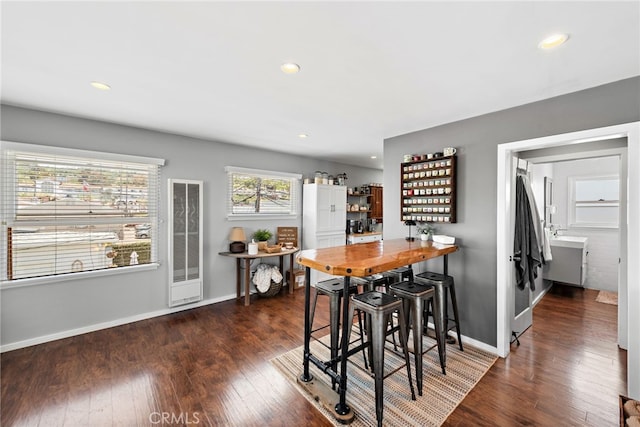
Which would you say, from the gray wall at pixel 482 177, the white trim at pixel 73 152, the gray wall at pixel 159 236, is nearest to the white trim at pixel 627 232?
the gray wall at pixel 482 177

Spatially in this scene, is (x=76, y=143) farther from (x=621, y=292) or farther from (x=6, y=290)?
(x=621, y=292)

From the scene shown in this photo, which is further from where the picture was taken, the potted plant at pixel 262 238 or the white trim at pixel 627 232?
the potted plant at pixel 262 238

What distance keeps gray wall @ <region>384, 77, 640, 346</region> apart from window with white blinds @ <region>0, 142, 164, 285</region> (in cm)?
363

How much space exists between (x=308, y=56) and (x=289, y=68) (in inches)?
8.0

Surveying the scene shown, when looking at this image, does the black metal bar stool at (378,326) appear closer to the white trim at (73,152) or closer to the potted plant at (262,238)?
the potted plant at (262,238)

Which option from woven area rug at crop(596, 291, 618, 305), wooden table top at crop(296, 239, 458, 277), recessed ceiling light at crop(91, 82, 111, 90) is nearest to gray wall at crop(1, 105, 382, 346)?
recessed ceiling light at crop(91, 82, 111, 90)

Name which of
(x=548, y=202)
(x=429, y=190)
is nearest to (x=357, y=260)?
A: (x=429, y=190)

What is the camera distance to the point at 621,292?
8.95 ft

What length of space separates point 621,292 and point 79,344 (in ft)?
18.4

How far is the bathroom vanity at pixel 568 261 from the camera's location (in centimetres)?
423

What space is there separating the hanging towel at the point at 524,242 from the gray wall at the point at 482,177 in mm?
374

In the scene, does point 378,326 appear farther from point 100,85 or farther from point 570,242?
point 570,242

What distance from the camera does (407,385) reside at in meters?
2.16

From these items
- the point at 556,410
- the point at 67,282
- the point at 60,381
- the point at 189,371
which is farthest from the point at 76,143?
the point at 556,410
